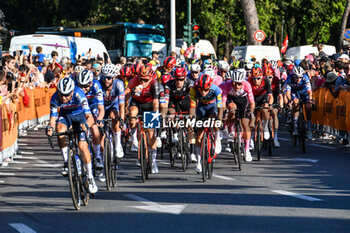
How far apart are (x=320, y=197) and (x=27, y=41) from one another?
22.2m

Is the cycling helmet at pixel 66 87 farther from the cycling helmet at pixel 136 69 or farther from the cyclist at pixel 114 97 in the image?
the cycling helmet at pixel 136 69

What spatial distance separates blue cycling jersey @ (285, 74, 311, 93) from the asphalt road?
2800 millimetres

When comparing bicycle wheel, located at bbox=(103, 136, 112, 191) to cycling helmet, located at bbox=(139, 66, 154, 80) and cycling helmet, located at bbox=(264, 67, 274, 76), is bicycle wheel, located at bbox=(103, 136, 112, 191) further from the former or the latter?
cycling helmet, located at bbox=(264, 67, 274, 76)

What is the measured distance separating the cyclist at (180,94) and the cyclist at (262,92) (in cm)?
200

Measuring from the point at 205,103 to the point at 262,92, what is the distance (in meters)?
3.42

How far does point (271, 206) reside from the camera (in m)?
10.4

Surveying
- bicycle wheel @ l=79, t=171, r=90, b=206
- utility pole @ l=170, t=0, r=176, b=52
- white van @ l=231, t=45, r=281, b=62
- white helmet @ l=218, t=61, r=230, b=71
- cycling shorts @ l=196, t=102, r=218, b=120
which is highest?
utility pole @ l=170, t=0, r=176, b=52

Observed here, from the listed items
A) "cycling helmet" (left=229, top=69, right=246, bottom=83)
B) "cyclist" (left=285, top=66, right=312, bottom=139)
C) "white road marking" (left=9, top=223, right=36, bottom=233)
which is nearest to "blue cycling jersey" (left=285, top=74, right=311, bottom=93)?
"cyclist" (left=285, top=66, right=312, bottom=139)

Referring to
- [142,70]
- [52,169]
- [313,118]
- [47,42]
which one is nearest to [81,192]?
[142,70]

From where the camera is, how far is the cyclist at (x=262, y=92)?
16.9 m

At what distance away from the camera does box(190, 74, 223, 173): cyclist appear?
44.2 feet

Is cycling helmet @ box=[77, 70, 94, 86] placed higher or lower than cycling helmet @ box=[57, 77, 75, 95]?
higher

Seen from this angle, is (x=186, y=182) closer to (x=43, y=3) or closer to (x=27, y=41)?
(x=27, y=41)

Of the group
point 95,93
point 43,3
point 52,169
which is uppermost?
point 43,3
